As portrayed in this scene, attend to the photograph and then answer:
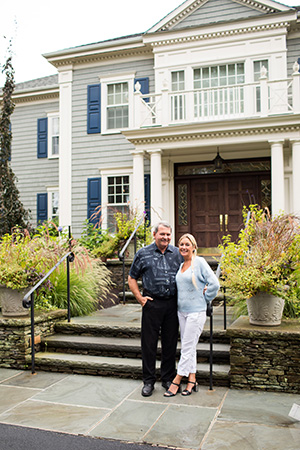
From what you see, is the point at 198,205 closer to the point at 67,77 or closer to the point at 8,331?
the point at 67,77

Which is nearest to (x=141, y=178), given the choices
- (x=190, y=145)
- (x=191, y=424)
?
(x=190, y=145)

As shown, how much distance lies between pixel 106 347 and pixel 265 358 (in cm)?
193

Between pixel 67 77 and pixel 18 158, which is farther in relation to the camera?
pixel 18 158

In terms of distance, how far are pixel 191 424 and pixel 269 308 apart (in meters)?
1.62

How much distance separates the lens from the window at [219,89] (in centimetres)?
1123

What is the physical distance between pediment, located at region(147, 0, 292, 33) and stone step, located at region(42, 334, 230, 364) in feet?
32.6

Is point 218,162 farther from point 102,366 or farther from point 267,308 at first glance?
point 102,366

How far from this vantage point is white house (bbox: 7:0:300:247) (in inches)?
417

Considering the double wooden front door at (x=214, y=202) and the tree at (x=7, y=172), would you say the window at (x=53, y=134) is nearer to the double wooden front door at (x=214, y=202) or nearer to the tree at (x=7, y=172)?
the tree at (x=7, y=172)

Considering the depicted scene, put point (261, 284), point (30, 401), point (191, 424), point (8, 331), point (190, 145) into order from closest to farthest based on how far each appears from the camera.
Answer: point (191, 424) → point (30, 401) → point (261, 284) → point (8, 331) → point (190, 145)

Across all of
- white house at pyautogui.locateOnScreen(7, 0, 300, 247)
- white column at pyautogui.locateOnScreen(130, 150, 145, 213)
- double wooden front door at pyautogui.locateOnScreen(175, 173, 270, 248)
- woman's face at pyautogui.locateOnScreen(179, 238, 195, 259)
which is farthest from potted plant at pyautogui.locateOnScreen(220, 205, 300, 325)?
double wooden front door at pyautogui.locateOnScreen(175, 173, 270, 248)

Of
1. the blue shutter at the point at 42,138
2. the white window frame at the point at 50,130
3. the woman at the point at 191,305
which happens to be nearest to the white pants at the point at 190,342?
the woman at the point at 191,305

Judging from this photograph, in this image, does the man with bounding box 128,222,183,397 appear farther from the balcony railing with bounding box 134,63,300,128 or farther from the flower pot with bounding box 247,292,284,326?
the balcony railing with bounding box 134,63,300,128

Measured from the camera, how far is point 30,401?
13.9ft
